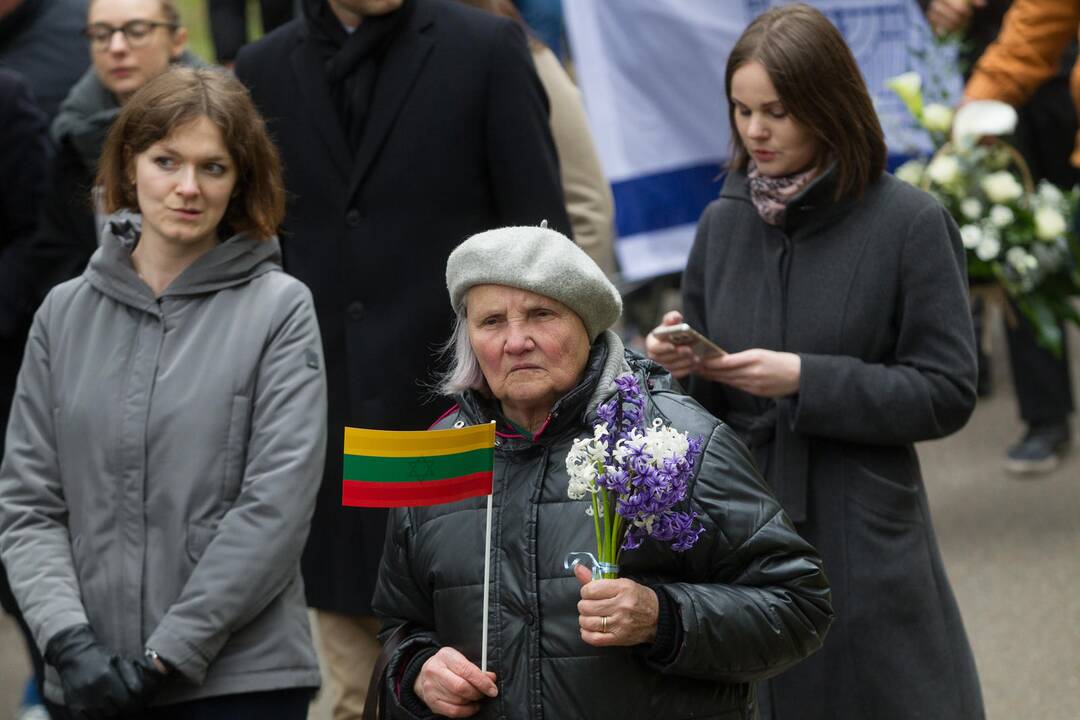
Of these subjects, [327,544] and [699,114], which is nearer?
[327,544]

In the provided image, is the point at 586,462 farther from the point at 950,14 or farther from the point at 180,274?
the point at 950,14

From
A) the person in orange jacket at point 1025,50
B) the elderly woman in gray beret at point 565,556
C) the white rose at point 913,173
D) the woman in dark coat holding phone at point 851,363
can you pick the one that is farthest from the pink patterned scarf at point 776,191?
the person in orange jacket at point 1025,50

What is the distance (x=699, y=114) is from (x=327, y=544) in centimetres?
384

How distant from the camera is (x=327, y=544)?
472 centimetres

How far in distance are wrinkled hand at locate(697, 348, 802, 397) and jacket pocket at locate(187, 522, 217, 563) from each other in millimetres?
1163

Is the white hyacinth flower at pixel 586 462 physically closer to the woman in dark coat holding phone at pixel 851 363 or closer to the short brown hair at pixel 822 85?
the woman in dark coat holding phone at pixel 851 363

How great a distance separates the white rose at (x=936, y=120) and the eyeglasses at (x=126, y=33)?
101 inches

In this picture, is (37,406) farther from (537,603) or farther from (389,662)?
(537,603)

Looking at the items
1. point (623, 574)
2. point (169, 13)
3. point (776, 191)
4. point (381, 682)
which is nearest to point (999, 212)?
point (776, 191)

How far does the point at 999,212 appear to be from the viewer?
5.84 m

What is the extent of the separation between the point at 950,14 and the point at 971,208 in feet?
5.01

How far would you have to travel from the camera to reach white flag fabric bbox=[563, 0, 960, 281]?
7.90 m

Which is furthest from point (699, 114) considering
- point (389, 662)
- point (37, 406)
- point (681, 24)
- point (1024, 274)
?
point (389, 662)

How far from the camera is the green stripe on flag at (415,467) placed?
10.1 feet
